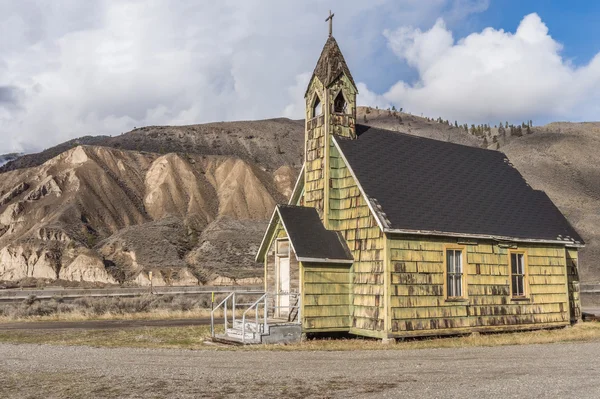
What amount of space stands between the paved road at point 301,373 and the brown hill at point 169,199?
41.6 m

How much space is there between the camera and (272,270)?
69.6ft

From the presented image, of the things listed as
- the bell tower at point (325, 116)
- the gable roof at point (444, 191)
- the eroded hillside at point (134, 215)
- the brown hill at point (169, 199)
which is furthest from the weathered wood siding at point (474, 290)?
the eroded hillside at point (134, 215)

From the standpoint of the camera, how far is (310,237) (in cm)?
1886

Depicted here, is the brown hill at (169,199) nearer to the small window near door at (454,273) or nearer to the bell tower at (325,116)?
the bell tower at (325,116)

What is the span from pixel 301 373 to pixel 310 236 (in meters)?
7.54

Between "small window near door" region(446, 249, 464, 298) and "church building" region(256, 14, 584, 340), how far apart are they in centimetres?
5

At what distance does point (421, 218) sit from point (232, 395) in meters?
10.9

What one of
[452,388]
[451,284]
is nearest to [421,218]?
[451,284]

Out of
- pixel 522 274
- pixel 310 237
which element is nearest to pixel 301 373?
pixel 310 237

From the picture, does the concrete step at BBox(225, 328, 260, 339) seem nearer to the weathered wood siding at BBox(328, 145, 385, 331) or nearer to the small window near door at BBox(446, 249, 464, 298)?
the weathered wood siding at BBox(328, 145, 385, 331)

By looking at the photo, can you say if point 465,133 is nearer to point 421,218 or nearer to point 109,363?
point 421,218

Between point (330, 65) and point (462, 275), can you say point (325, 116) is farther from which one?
point (462, 275)

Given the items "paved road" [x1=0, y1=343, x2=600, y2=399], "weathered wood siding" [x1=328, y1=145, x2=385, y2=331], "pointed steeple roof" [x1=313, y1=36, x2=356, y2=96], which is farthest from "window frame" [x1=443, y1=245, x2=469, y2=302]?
"pointed steeple roof" [x1=313, y1=36, x2=356, y2=96]

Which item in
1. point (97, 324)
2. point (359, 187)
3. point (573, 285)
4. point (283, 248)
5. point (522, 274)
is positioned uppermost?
point (359, 187)
